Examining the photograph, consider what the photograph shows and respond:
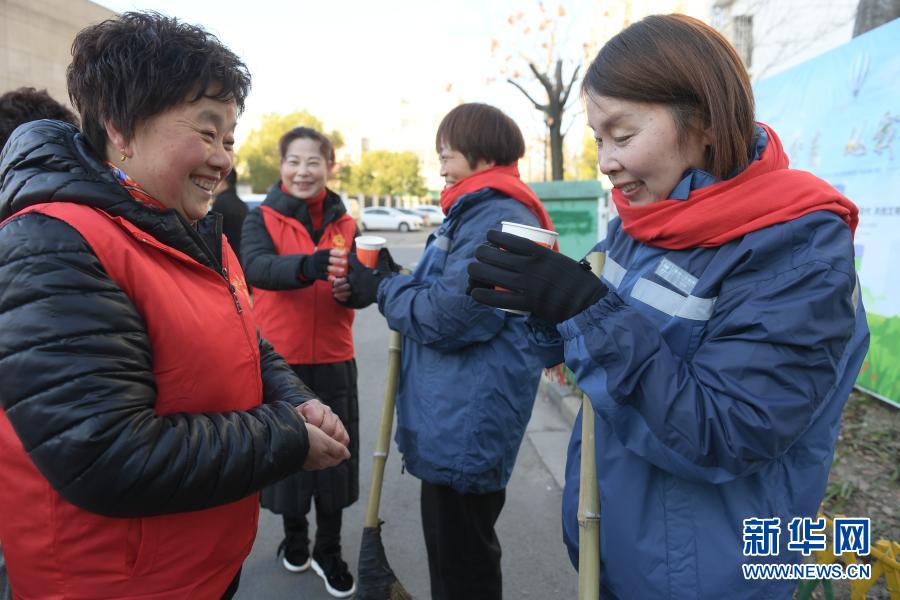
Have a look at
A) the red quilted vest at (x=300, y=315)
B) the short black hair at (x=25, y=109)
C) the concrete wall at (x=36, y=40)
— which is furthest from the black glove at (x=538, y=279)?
the concrete wall at (x=36, y=40)

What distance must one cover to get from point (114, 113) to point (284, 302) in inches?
73.3

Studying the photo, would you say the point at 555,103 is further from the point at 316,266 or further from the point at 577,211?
the point at 316,266

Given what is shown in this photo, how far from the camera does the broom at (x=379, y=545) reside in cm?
262

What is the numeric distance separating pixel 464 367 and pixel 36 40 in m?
22.6

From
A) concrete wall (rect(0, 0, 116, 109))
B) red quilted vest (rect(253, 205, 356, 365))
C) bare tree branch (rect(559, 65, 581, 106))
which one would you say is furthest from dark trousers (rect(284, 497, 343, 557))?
concrete wall (rect(0, 0, 116, 109))

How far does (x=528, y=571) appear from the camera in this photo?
319 centimetres

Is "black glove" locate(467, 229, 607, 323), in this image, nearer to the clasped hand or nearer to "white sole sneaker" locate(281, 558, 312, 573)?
the clasped hand

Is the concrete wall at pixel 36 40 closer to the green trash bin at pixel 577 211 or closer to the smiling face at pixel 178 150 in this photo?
the green trash bin at pixel 577 211

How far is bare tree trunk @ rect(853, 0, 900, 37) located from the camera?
419 cm

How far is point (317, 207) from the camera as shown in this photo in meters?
3.35

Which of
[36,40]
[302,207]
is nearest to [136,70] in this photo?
[302,207]

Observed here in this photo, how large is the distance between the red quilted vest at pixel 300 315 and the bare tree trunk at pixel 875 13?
4.38 metres

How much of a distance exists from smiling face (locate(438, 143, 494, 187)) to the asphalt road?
2.98 ft

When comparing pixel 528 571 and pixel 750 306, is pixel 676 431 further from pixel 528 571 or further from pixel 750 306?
pixel 528 571
